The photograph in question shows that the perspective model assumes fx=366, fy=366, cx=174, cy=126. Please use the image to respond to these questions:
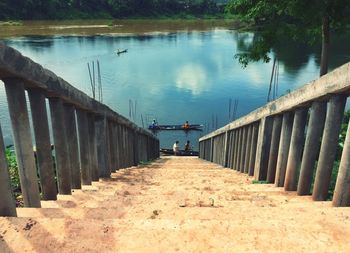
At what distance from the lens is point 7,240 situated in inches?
96.2

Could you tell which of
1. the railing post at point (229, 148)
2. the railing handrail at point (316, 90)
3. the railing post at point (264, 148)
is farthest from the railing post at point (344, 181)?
the railing post at point (229, 148)

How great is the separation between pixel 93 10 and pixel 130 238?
133655 millimetres

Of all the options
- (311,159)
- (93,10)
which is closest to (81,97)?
(311,159)

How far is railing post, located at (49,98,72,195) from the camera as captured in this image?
4.14 metres

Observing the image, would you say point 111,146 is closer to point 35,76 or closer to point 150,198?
point 150,198

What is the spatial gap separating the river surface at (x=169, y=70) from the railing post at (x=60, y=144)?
28.6 metres

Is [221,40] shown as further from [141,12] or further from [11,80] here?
[11,80]

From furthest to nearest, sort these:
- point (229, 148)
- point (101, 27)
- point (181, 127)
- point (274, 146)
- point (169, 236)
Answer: point (101, 27) → point (181, 127) → point (229, 148) → point (274, 146) → point (169, 236)

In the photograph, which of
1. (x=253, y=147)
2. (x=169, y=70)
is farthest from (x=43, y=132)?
(x=169, y=70)

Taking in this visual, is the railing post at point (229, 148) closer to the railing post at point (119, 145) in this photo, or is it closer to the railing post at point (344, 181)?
the railing post at point (119, 145)

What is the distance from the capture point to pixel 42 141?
376cm

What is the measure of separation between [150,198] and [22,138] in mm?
1755

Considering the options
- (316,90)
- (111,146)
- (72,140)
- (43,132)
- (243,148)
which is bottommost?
(243,148)

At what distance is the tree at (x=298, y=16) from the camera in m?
12.8
